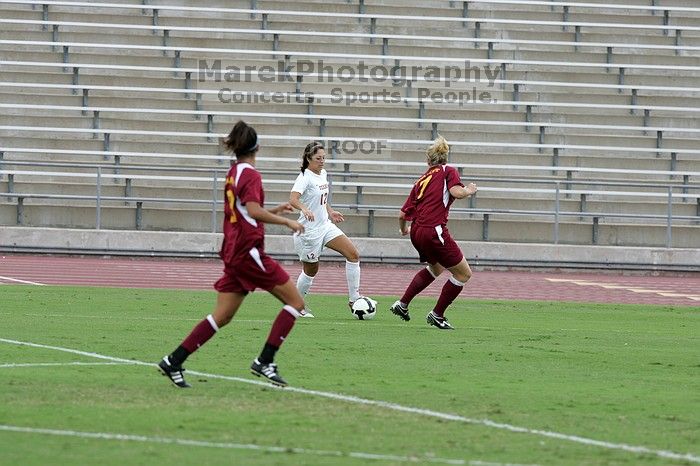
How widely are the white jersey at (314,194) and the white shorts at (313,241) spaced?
0.24 feet

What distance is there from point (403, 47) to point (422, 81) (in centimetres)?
122

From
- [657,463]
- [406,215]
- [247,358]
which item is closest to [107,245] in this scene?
[406,215]

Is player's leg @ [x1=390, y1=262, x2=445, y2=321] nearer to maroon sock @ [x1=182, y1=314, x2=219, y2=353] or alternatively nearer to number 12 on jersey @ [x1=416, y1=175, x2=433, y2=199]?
number 12 on jersey @ [x1=416, y1=175, x2=433, y2=199]

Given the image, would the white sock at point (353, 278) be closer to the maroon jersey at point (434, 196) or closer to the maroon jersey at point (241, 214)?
the maroon jersey at point (434, 196)

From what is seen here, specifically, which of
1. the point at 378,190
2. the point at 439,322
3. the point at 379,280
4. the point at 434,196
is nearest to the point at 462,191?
the point at 434,196

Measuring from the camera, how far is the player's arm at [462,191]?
12984mm

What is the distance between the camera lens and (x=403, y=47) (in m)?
30.1

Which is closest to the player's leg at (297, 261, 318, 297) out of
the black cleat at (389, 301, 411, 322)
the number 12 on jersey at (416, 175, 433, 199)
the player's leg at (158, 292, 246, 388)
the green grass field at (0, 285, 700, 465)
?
the green grass field at (0, 285, 700, 465)

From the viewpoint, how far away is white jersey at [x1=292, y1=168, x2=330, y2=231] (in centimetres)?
1409

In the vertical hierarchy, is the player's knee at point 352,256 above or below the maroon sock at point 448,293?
above

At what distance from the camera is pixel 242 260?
8719 mm

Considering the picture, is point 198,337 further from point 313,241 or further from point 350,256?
point 350,256

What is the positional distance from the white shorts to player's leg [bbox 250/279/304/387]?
5.23 meters

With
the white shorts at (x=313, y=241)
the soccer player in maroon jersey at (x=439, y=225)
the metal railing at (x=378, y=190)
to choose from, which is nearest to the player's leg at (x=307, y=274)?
the white shorts at (x=313, y=241)
